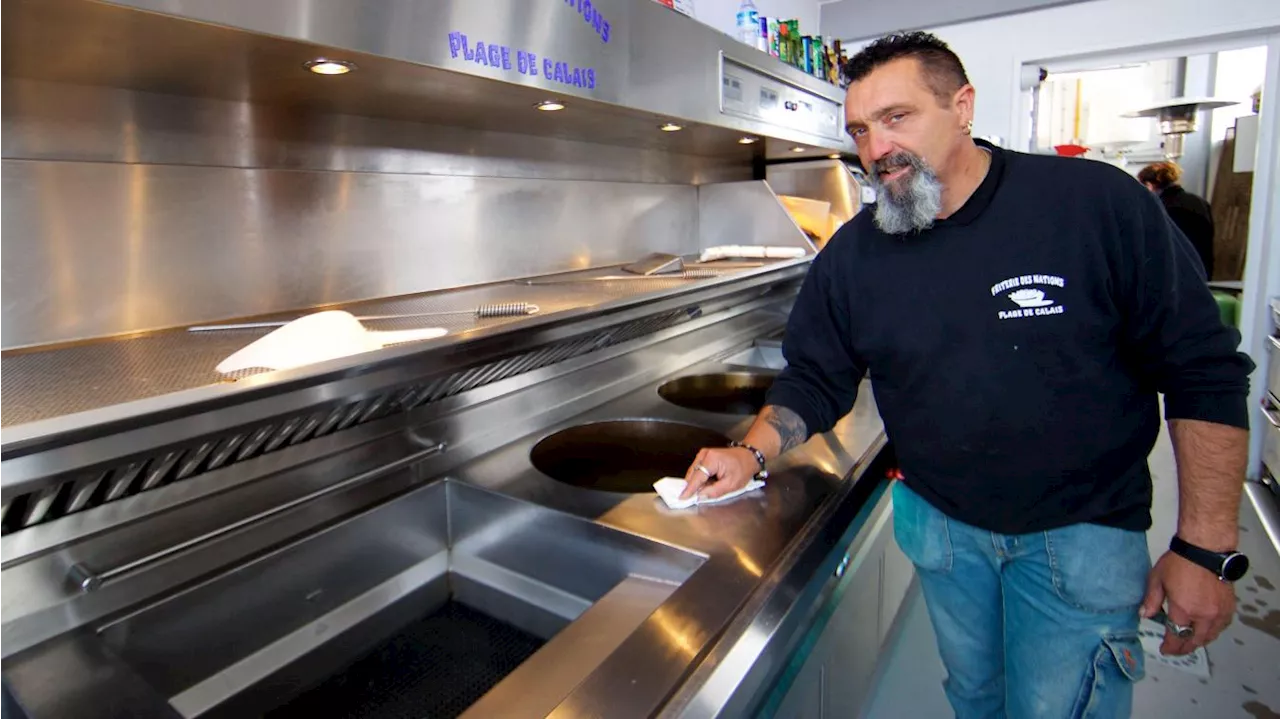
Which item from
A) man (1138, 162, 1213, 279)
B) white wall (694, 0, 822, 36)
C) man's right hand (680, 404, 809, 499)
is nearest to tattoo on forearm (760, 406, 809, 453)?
man's right hand (680, 404, 809, 499)

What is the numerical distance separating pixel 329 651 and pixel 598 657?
1.69 ft

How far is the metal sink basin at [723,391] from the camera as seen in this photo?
92.2 inches

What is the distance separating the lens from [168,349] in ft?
3.38

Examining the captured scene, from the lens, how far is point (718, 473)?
56.5 inches

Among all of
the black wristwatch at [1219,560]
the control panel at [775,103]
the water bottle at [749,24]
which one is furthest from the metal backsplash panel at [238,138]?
the black wristwatch at [1219,560]

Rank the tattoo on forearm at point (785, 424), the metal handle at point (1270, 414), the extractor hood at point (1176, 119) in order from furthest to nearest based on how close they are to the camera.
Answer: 1. the extractor hood at point (1176, 119)
2. the metal handle at point (1270, 414)
3. the tattoo on forearm at point (785, 424)

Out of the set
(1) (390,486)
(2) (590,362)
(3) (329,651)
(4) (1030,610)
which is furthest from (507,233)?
(4) (1030,610)

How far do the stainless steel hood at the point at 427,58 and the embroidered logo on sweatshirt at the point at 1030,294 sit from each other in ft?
2.76

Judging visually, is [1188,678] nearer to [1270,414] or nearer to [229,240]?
[1270,414]

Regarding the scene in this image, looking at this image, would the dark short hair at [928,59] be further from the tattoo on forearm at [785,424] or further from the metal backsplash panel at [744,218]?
the metal backsplash panel at [744,218]

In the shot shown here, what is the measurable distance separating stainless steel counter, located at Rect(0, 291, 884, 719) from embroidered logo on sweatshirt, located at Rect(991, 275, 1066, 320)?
1.69 feet

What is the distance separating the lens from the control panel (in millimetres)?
1938

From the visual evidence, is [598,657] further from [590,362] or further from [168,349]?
[590,362]

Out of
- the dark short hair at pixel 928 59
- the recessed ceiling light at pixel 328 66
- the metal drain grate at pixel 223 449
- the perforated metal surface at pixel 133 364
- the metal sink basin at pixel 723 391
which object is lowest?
the metal sink basin at pixel 723 391
